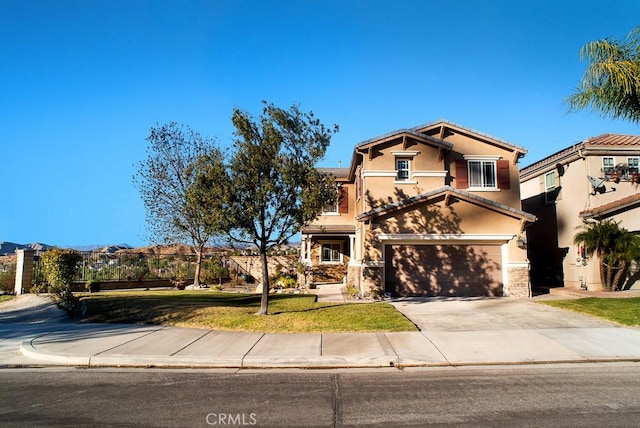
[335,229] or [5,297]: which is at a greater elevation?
[335,229]

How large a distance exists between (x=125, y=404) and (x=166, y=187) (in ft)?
65.8

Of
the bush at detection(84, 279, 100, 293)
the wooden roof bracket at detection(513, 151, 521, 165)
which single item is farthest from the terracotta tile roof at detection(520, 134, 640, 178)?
the bush at detection(84, 279, 100, 293)

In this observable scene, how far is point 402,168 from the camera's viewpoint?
1972 cm

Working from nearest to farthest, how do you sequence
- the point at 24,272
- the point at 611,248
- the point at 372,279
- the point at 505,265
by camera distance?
the point at 372,279
the point at 611,248
the point at 505,265
the point at 24,272

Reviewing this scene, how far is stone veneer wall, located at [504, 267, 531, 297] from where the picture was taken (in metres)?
17.3

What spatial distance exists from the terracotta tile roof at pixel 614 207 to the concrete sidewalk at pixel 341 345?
24.8 feet

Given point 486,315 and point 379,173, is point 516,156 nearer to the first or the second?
point 379,173

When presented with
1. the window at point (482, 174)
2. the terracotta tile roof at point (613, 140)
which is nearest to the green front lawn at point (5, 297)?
the window at point (482, 174)

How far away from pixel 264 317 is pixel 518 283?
10.9 metres

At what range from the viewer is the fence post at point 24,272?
19062 millimetres

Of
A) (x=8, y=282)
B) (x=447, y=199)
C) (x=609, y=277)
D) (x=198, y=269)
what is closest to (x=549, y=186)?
(x=609, y=277)

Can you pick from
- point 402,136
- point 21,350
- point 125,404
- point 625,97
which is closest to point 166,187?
point 402,136

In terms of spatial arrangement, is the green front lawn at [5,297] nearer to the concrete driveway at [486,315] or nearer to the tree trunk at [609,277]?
the concrete driveway at [486,315]

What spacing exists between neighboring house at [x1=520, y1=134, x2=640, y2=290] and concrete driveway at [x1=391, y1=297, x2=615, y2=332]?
5.07 meters
